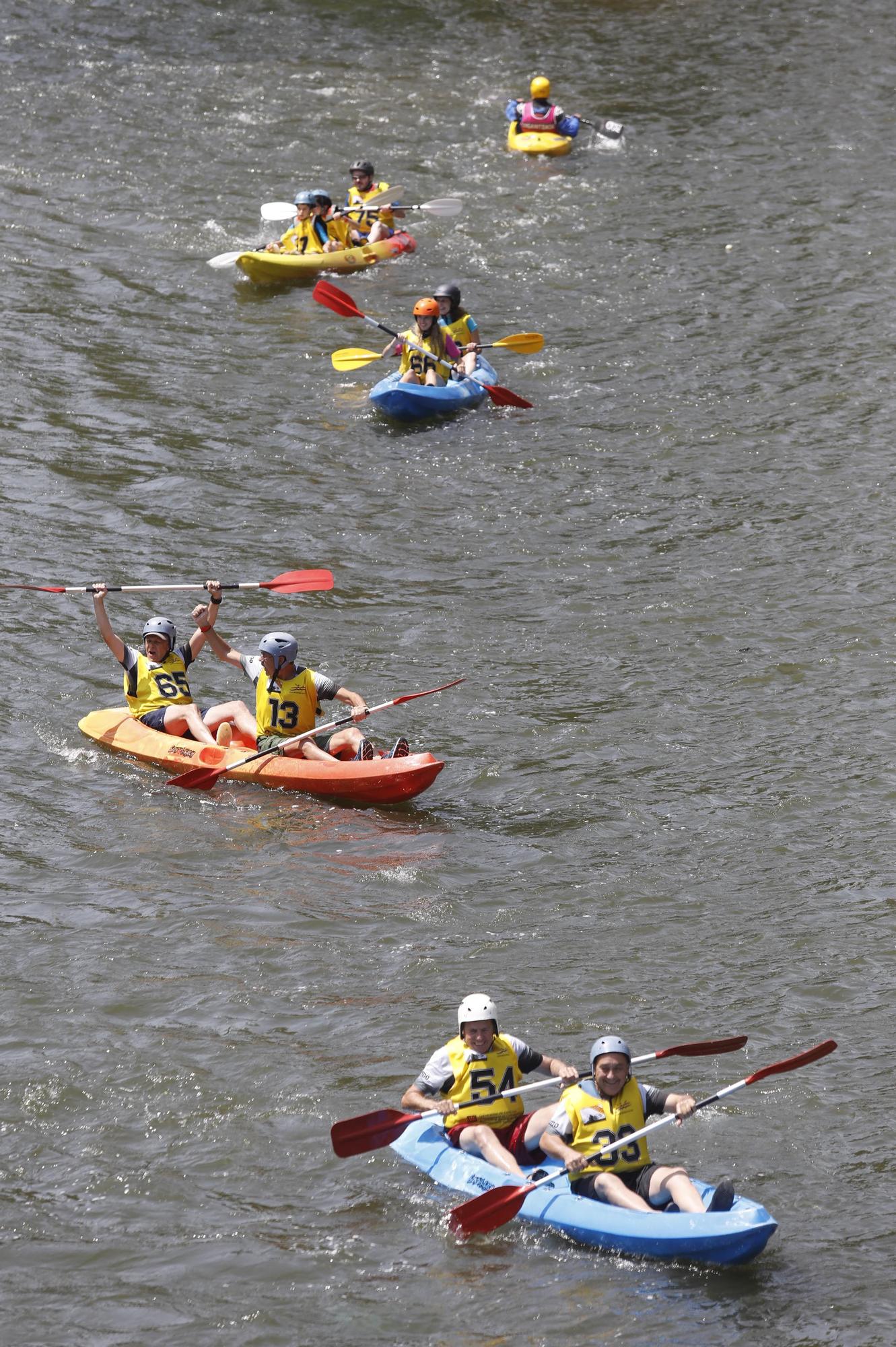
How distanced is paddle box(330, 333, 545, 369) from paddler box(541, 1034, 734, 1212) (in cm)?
1107

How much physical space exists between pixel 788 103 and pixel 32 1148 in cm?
2290

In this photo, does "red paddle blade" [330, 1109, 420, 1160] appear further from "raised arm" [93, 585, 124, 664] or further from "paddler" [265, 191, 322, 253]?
"paddler" [265, 191, 322, 253]

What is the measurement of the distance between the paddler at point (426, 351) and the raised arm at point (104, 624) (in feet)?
20.3

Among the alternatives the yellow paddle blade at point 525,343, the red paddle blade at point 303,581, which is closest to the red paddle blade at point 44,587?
the red paddle blade at point 303,581

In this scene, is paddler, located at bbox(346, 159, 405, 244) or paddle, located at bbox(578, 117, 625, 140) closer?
paddler, located at bbox(346, 159, 405, 244)

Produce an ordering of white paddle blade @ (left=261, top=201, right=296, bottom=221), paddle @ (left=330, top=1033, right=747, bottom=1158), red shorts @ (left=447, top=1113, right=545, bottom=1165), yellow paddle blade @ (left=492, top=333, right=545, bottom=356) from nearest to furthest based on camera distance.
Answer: paddle @ (left=330, top=1033, right=747, bottom=1158) < red shorts @ (left=447, top=1113, right=545, bottom=1165) < yellow paddle blade @ (left=492, top=333, right=545, bottom=356) < white paddle blade @ (left=261, top=201, right=296, bottom=221)

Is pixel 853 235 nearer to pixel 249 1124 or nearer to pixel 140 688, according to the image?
pixel 140 688

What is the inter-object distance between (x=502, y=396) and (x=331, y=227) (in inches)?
201

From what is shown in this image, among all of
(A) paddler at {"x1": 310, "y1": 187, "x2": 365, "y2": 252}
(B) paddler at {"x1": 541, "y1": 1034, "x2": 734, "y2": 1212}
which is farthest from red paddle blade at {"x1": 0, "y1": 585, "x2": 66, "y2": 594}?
(A) paddler at {"x1": 310, "y1": 187, "x2": 365, "y2": 252}

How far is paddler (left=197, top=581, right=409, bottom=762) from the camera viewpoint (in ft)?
40.0

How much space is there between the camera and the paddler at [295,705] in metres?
12.2

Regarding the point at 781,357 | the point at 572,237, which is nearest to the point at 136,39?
the point at 572,237

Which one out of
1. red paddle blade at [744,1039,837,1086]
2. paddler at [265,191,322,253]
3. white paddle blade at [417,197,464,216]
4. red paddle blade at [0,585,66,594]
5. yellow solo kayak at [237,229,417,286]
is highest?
white paddle blade at [417,197,464,216]

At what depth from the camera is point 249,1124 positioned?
28.9 feet
